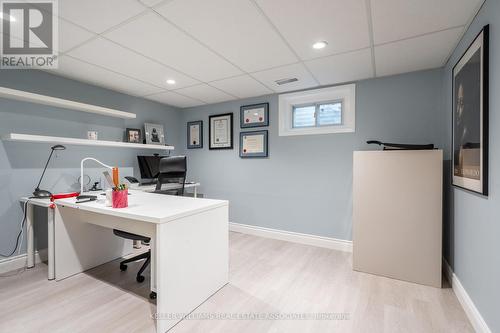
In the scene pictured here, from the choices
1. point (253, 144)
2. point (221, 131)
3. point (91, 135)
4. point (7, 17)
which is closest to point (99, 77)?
point (91, 135)

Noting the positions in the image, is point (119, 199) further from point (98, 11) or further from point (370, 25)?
point (370, 25)

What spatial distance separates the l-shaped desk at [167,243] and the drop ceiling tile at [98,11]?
4.66 ft

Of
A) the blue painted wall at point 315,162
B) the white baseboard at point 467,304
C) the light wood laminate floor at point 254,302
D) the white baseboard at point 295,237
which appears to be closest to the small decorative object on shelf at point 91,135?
the light wood laminate floor at point 254,302

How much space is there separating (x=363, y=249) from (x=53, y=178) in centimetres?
368

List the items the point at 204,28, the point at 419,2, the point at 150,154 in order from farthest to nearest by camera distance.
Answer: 1. the point at 150,154
2. the point at 204,28
3. the point at 419,2

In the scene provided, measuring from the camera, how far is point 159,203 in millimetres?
2014

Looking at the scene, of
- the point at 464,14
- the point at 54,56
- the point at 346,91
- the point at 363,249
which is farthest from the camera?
the point at 346,91

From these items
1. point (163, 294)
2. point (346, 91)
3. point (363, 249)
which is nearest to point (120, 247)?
point (163, 294)

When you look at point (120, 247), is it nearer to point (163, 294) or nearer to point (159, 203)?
point (159, 203)

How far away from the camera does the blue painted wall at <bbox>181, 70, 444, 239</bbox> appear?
2.66 meters

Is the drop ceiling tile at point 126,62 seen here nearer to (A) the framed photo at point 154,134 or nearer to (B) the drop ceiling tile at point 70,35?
(B) the drop ceiling tile at point 70,35

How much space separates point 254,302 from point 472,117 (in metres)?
2.18

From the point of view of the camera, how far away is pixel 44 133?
2.69 metres

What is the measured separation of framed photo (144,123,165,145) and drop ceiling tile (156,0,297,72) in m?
2.08
